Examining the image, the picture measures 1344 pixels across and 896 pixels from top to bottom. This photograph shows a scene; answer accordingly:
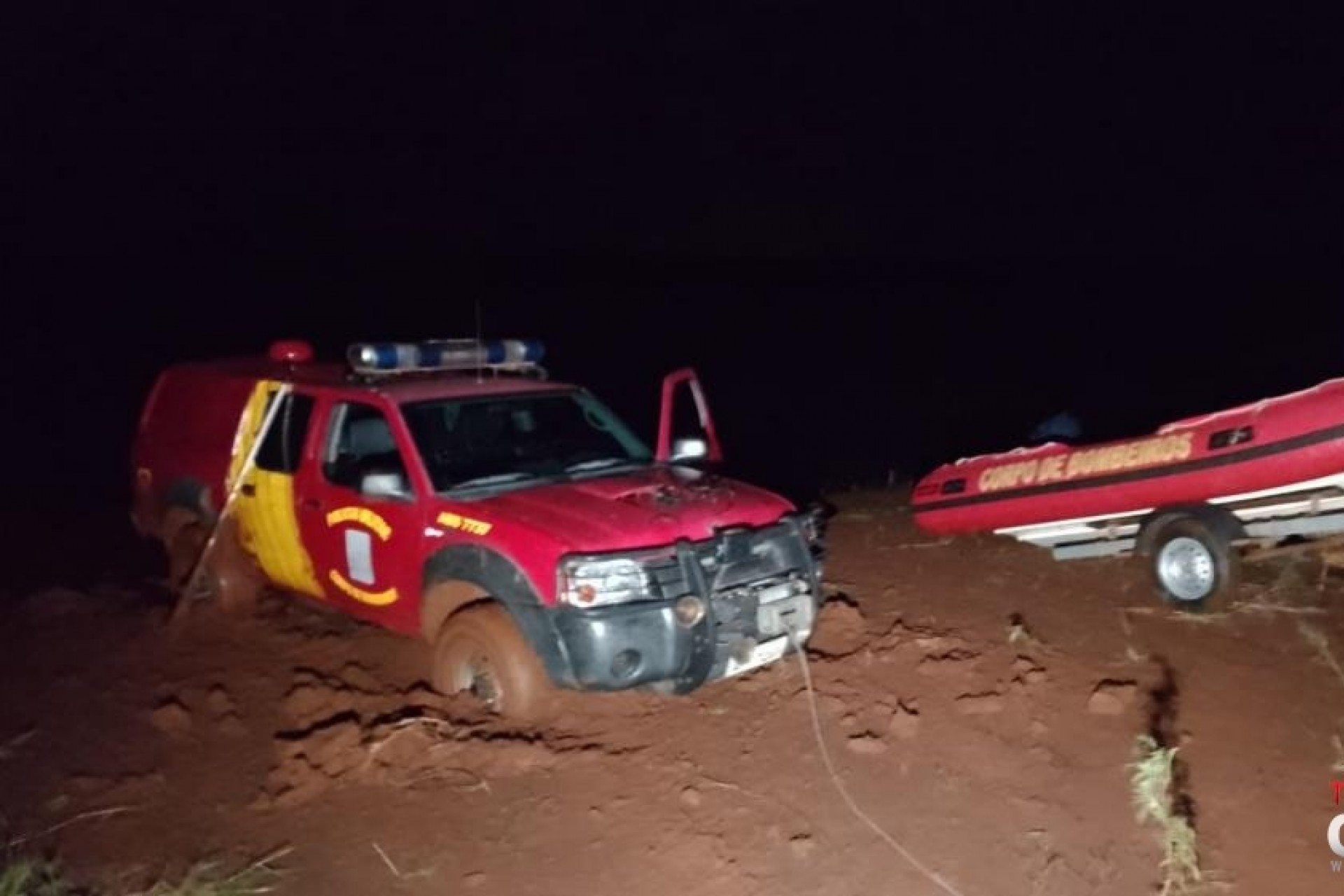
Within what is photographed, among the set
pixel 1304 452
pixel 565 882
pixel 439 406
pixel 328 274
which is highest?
pixel 328 274

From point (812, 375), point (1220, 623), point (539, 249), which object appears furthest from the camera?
point (539, 249)

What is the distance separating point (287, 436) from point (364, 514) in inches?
41.1

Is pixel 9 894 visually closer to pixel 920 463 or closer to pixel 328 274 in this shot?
pixel 920 463

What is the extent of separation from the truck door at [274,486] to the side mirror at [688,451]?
2.08 metres

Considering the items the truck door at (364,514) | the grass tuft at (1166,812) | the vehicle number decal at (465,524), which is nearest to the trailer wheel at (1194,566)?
the grass tuft at (1166,812)

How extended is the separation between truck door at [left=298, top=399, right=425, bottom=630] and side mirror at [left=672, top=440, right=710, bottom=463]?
1.53 meters

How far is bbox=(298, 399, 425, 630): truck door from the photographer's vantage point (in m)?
5.78

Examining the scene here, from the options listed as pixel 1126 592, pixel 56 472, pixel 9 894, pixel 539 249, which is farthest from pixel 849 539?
pixel 539 249

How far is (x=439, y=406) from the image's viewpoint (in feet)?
20.1

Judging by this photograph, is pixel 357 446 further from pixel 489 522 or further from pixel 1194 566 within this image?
pixel 1194 566

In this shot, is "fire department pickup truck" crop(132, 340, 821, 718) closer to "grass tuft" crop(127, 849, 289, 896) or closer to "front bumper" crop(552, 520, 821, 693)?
"front bumper" crop(552, 520, 821, 693)

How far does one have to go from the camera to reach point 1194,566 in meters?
7.07

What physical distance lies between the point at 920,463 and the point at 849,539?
196 inches

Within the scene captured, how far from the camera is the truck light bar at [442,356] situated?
639cm
